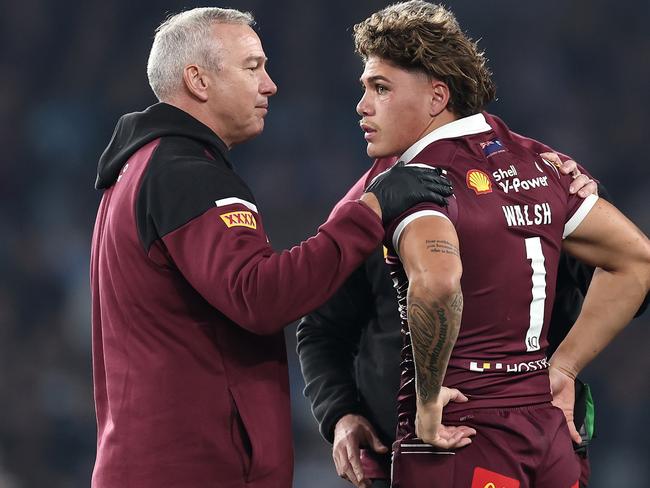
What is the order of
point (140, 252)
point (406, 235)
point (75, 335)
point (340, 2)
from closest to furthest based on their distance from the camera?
point (406, 235) → point (140, 252) → point (75, 335) → point (340, 2)

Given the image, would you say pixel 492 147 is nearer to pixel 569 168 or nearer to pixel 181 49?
pixel 569 168

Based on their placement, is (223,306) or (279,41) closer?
(223,306)

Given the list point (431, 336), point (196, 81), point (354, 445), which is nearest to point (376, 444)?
point (354, 445)

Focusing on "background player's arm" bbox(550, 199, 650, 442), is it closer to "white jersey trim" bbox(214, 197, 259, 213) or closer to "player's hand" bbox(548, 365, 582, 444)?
"player's hand" bbox(548, 365, 582, 444)

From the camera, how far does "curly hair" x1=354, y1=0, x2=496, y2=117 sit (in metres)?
2.20

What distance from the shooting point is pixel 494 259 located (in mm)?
2066

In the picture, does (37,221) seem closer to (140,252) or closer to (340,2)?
(340,2)

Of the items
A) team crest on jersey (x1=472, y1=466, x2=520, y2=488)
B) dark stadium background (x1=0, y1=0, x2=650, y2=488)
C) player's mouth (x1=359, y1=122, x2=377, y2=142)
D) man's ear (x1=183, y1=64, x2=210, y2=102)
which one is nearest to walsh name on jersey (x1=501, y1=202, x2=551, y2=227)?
player's mouth (x1=359, y1=122, x2=377, y2=142)

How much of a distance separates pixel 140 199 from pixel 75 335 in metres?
3.14

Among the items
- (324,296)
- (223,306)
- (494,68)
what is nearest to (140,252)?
(223,306)

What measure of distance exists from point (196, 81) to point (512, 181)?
75 centimetres

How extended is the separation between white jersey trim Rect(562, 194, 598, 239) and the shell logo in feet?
0.88

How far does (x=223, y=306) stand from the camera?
2018 millimetres

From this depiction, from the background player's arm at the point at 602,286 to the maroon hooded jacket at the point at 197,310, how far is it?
0.55 m
